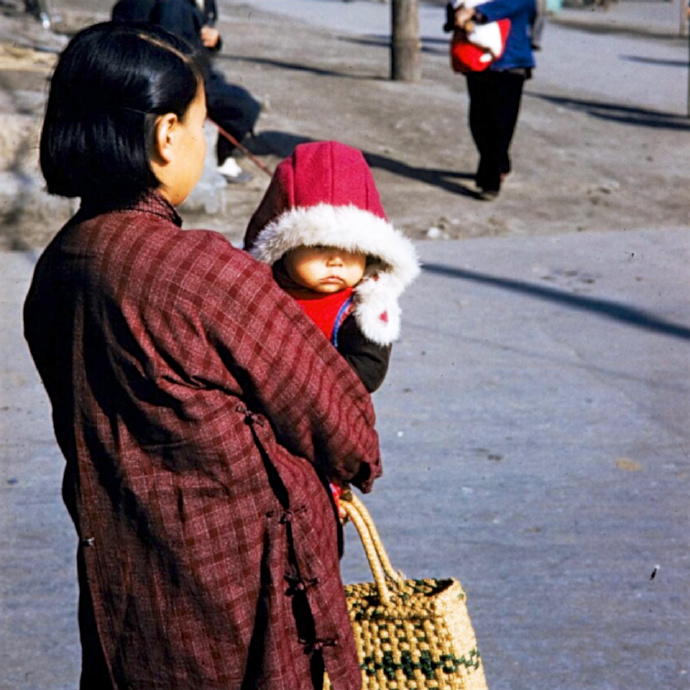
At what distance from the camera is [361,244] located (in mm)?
2207

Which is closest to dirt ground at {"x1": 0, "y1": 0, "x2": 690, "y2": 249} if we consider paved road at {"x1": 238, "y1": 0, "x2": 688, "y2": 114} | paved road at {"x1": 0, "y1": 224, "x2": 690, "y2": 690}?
paved road at {"x1": 238, "y1": 0, "x2": 688, "y2": 114}

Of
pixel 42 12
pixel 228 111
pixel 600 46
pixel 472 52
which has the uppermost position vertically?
pixel 472 52

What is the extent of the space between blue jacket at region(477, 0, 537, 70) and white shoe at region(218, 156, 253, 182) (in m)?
1.93

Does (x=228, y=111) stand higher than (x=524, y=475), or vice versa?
(x=228, y=111)

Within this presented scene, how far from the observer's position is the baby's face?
7.43 ft

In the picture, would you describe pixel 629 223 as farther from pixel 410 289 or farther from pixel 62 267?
pixel 62 267

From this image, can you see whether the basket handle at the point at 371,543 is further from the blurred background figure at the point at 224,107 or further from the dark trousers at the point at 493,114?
the dark trousers at the point at 493,114

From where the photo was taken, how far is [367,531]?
209 cm

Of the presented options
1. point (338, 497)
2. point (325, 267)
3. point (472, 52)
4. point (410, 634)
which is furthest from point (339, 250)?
point (472, 52)

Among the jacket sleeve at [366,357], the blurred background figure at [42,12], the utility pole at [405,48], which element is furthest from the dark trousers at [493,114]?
the blurred background figure at [42,12]

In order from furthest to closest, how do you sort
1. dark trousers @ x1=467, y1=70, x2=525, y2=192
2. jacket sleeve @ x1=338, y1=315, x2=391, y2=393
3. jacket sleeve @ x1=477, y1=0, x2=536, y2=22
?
1. dark trousers @ x1=467, y1=70, x2=525, y2=192
2. jacket sleeve @ x1=477, y1=0, x2=536, y2=22
3. jacket sleeve @ x1=338, y1=315, x2=391, y2=393

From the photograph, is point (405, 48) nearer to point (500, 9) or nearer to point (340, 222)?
point (500, 9)

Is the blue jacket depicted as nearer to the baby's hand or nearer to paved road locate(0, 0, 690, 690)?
paved road locate(0, 0, 690, 690)

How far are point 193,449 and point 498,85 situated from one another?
6.51 meters
